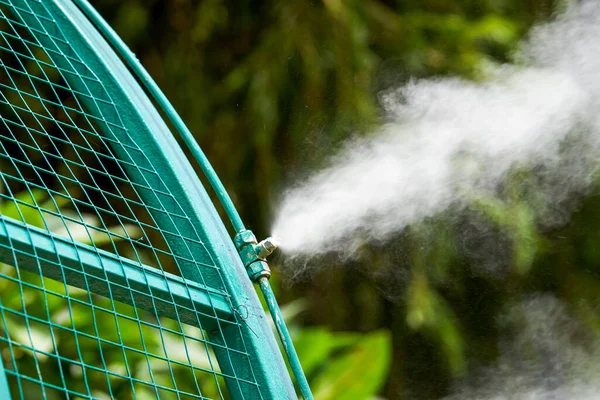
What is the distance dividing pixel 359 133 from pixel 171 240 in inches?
53.1

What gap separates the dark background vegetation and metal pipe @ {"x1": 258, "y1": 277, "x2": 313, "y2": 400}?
40.2 inches

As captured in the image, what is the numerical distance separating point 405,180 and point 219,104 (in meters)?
0.97

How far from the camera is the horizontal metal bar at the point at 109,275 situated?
80 cm

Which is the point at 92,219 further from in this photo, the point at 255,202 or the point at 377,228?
the point at 377,228

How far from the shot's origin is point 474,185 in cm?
215

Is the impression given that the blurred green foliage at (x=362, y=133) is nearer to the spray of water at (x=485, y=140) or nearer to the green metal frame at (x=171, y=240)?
the spray of water at (x=485, y=140)

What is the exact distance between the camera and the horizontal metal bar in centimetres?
80

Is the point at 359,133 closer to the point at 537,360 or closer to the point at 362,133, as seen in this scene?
the point at 362,133

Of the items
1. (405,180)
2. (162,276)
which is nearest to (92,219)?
(405,180)

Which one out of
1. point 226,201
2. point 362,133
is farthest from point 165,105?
point 362,133

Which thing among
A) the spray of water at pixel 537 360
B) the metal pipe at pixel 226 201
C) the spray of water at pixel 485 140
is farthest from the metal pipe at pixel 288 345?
the spray of water at pixel 537 360

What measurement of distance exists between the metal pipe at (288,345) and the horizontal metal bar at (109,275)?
0.05 metres

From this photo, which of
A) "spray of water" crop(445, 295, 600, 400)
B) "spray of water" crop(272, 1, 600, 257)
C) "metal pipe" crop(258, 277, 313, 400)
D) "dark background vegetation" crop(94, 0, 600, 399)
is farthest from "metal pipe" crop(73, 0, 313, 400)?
"spray of water" crop(445, 295, 600, 400)

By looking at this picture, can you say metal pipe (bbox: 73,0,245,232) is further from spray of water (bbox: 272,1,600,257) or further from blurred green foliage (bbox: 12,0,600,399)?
blurred green foliage (bbox: 12,0,600,399)
